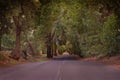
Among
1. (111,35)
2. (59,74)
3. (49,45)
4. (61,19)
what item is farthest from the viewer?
(61,19)

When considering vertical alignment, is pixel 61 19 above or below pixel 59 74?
above

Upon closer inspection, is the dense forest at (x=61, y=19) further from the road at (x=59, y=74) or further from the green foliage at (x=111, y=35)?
the road at (x=59, y=74)

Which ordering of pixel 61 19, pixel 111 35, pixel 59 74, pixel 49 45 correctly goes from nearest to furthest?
pixel 59 74
pixel 111 35
pixel 49 45
pixel 61 19

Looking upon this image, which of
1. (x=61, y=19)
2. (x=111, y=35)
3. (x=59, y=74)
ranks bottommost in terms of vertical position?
(x=59, y=74)

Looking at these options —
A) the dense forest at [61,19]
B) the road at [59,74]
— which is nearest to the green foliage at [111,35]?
the dense forest at [61,19]

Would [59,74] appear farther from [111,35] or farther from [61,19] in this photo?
[61,19]

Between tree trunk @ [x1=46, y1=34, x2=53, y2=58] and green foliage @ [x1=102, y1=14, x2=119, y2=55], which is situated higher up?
green foliage @ [x1=102, y1=14, x2=119, y2=55]

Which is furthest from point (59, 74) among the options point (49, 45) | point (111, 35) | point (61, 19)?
point (61, 19)

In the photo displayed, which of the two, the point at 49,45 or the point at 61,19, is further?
the point at 61,19

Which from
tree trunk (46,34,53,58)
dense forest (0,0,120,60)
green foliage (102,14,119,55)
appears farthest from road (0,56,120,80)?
tree trunk (46,34,53,58)

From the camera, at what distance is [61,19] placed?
6831 centimetres

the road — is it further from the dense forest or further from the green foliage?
the green foliage

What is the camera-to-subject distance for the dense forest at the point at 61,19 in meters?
36.9

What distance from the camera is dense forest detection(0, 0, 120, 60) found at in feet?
121
